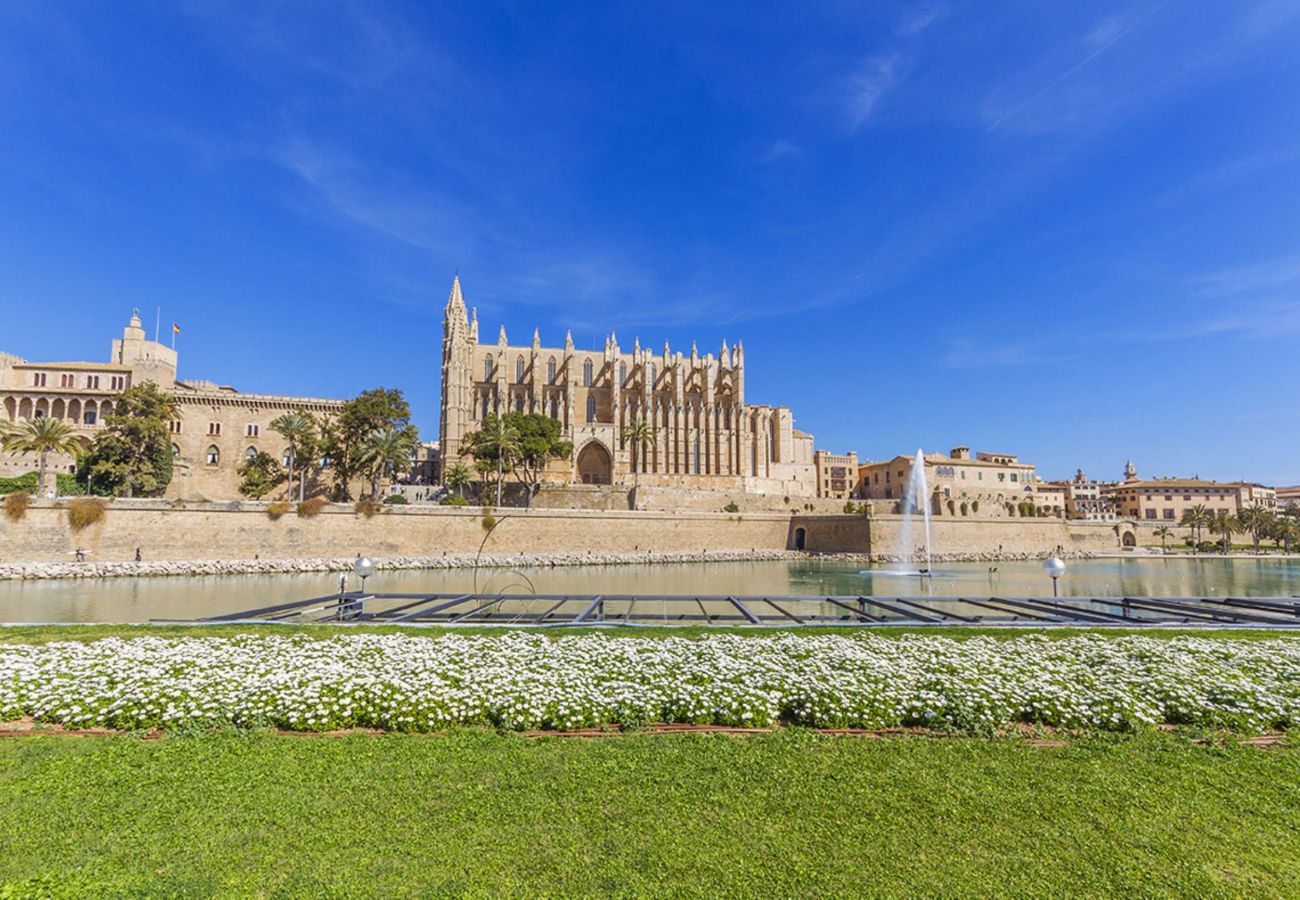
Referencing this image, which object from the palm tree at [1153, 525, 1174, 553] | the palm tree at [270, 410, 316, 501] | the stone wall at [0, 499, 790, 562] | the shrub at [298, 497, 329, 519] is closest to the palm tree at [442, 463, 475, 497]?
the palm tree at [270, 410, 316, 501]

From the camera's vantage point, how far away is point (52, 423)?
38.1 m

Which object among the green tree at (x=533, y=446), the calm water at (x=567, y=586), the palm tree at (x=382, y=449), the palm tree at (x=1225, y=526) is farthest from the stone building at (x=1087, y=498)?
the palm tree at (x=382, y=449)

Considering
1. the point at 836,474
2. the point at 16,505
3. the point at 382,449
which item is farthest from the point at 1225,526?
the point at 16,505

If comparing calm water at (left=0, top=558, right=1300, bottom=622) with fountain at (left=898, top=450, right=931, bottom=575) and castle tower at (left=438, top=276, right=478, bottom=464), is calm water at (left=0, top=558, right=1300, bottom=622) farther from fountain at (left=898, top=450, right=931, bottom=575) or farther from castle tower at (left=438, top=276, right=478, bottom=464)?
castle tower at (left=438, top=276, right=478, bottom=464)

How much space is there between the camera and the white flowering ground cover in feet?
18.9

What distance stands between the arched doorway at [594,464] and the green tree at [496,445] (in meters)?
12.5

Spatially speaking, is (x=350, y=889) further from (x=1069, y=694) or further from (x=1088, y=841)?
(x=1069, y=694)

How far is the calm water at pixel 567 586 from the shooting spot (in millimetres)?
19219

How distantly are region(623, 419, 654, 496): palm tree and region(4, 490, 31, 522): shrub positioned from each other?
144ft

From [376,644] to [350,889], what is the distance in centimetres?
544

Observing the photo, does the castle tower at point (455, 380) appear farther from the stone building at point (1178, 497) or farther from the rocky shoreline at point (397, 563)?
the stone building at point (1178, 497)

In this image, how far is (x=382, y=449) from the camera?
46000 mm

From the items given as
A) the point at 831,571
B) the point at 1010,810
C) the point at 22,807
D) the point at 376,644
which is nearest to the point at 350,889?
the point at 22,807

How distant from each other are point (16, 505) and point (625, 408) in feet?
159
